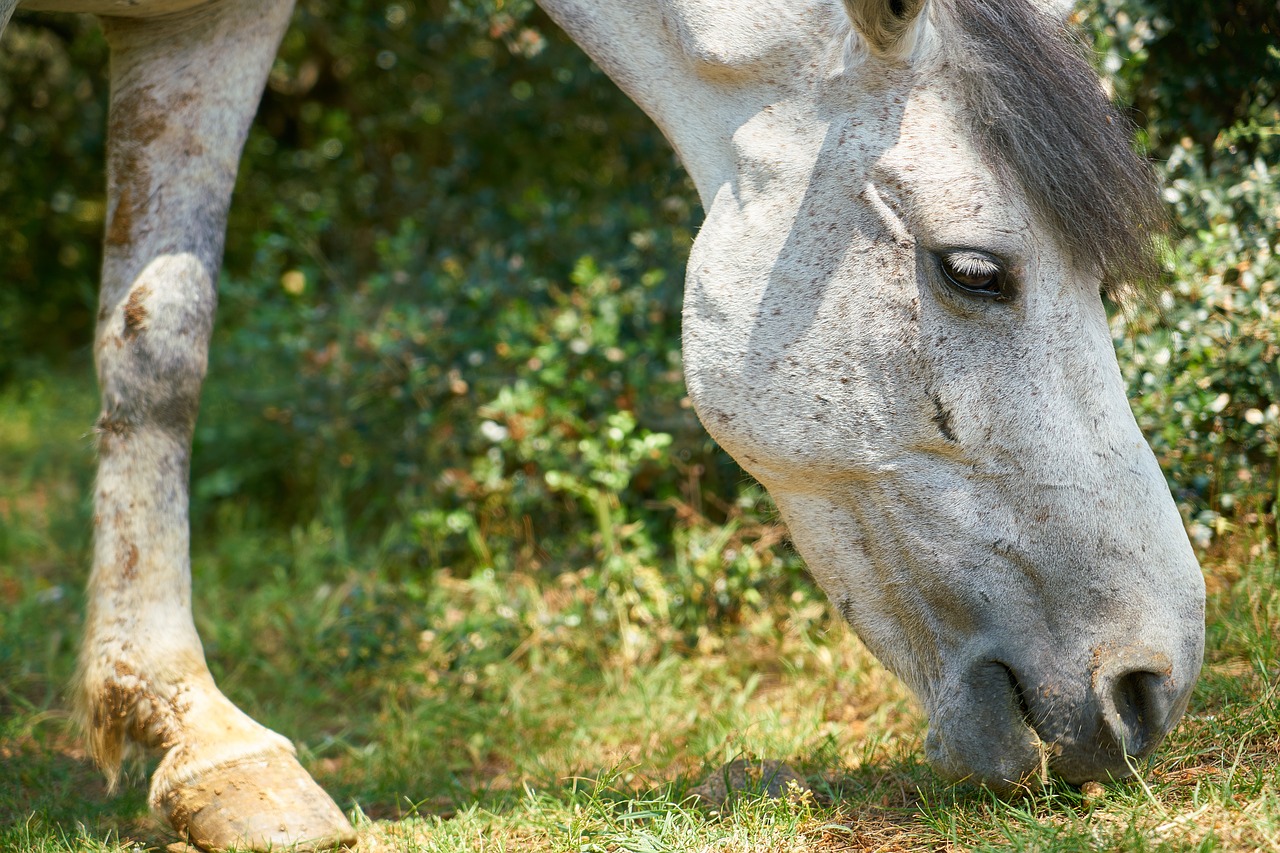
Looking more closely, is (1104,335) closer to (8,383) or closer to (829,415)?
(829,415)

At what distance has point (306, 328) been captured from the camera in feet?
15.1

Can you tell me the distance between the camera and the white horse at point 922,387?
188 cm

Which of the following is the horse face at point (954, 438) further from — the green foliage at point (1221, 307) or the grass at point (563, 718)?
the green foliage at point (1221, 307)

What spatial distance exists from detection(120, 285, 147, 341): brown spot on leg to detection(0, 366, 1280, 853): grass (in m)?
1.07

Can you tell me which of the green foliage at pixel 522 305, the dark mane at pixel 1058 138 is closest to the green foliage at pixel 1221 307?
the green foliage at pixel 522 305

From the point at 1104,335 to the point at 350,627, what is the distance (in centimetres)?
244

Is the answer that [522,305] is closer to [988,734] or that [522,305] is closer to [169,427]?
[169,427]

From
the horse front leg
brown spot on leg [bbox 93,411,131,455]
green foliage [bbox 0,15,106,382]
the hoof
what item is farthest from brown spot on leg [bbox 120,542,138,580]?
green foliage [bbox 0,15,106,382]

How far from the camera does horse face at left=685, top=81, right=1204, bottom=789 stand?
186 centimetres

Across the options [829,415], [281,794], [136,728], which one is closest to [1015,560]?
[829,415]

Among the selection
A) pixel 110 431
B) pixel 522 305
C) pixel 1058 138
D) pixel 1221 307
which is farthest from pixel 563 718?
pixel 1221 307

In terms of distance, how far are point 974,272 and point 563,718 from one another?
179 centimetres

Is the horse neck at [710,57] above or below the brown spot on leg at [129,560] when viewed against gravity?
above

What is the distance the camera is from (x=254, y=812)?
2148mm
